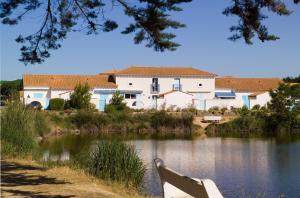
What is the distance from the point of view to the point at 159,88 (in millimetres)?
50812

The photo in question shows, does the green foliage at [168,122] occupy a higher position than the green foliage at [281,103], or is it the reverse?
the green foliage at [281,103]

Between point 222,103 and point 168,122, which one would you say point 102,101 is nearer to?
point 168,122

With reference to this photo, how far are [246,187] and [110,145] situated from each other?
4865 millimetres

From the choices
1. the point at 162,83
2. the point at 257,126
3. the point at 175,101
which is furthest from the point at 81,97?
the point at 257,126

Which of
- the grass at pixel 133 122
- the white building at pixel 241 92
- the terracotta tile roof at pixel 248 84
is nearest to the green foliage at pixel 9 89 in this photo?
the grass at pixel 133 122

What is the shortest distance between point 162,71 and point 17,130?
40.4 metres

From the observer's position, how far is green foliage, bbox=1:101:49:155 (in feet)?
38.4

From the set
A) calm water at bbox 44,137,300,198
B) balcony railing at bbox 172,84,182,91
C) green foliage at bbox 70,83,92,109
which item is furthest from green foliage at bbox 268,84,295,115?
green foliage at bbox 70,83,92,109

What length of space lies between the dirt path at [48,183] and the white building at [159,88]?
121 ft

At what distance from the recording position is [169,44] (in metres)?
6.53

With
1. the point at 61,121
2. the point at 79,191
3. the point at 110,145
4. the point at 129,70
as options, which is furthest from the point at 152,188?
the point at 129,70

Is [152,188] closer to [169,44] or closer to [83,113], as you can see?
[169,44]

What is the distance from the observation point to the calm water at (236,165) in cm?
1287

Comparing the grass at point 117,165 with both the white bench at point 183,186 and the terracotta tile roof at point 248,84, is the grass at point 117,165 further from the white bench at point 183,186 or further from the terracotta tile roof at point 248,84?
the terracotta tile roof at point 248,84
